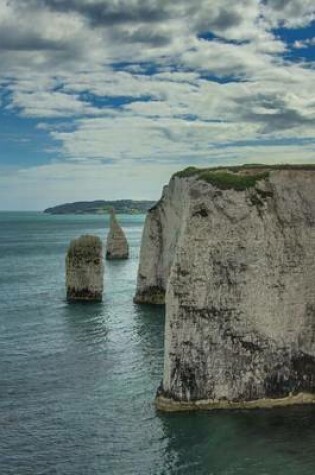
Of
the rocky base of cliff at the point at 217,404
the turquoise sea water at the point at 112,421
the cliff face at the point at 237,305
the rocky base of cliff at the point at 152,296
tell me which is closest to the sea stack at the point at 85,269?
the rocky base of cliff at the point at 152,296

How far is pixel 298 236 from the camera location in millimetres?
40281

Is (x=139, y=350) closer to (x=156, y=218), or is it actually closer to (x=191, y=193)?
(x=191, y=193)

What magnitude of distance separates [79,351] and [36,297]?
29.0 meters

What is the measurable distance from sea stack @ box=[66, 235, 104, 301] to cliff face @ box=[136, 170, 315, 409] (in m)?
37.8

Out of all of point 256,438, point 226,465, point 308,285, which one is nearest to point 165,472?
point 226,465

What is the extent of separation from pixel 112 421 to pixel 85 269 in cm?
4038

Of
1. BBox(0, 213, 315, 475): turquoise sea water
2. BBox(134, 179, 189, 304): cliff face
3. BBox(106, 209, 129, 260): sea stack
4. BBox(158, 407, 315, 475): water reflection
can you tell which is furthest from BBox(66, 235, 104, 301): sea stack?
BBox(106, 209, 129, 260): sea stack

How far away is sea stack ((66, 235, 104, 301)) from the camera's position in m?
76.4

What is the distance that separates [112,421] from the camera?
122ft

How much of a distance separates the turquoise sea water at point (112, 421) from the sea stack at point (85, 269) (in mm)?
14247

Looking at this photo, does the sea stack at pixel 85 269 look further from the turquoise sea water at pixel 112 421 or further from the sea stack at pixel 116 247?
the sea stack at pixel 116 247

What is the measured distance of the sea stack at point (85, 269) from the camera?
251ft

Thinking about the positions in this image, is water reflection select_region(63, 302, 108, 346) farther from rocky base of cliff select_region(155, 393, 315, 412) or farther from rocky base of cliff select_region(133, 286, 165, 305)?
rocky base of cliff select_region(155, 393, 315, 412)

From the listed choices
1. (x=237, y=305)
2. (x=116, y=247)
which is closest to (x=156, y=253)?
(x=237, y=305)
